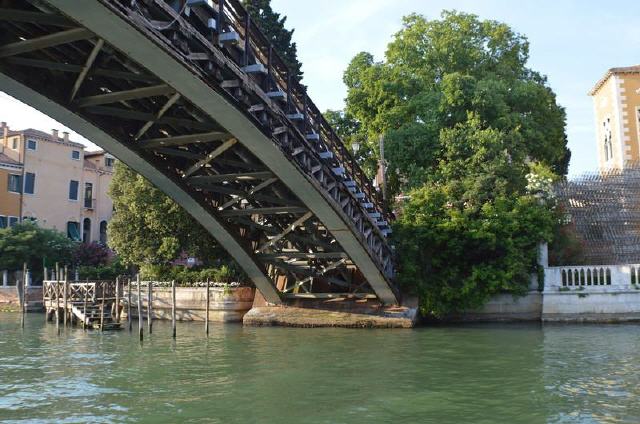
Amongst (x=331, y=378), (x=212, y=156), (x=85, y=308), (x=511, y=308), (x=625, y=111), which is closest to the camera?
(x=331, y=378)

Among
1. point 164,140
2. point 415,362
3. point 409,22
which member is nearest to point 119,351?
point 164,140

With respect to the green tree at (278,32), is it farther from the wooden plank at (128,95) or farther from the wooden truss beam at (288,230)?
the wooden plank at (128,95)

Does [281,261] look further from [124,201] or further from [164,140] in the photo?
[124,201]

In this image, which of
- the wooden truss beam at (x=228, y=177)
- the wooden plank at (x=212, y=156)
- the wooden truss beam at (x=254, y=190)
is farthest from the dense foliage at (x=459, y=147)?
the wooden plank at (x=212, y=156)

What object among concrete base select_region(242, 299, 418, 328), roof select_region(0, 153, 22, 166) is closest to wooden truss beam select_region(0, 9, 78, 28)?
concrete base select_region(242, 299, 418, 328)

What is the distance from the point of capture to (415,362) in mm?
11695

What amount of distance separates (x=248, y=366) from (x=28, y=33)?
671cm

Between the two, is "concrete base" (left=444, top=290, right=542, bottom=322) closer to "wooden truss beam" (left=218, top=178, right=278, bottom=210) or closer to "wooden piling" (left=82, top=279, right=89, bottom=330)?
"wooden truss beam" (left=218, top=178, right=278, bottom=210)

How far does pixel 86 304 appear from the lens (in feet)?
67.2

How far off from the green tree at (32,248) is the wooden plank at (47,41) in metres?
20.5

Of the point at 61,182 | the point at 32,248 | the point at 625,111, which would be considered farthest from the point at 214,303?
the point at 625,111

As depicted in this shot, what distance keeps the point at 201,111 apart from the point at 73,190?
29.6 meters

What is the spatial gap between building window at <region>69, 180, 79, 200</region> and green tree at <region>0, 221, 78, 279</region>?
7.88 m

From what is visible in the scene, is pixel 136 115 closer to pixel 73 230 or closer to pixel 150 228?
pixel 150 228
